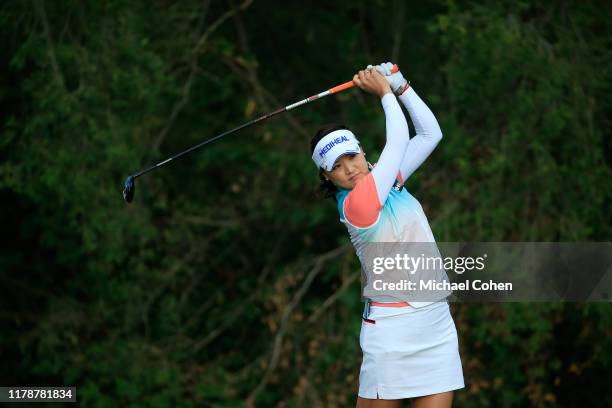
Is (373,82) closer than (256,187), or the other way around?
(373,82)

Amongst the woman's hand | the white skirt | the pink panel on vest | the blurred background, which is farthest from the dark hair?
the blurred background

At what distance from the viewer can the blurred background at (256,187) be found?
6.35 metres

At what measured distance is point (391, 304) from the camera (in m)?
3.53

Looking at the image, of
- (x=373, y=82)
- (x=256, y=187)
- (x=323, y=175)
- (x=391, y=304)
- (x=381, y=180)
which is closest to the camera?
(x=381, y=180)

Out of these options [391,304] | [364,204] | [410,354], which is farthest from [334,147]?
[410,354]

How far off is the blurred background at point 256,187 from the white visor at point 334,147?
2.80m

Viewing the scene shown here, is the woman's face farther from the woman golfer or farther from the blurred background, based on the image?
the blurred background

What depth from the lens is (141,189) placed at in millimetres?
7133

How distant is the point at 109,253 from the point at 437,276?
3.65 meters

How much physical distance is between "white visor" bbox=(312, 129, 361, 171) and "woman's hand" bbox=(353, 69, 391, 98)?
177 millimetres

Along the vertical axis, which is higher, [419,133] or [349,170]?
[419,133]

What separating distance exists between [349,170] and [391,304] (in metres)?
0.50

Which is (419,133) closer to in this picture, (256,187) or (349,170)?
(349,170)

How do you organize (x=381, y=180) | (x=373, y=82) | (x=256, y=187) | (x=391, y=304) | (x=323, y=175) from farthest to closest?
(x=256, y=187) < (x=323, y=175) < (x=373, y=82) < (x=391, y=304) < (x=381, y=180)
